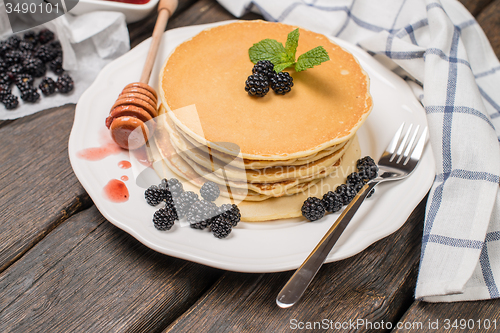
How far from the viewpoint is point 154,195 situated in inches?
52.7

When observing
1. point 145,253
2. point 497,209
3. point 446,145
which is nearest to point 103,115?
point 145,253

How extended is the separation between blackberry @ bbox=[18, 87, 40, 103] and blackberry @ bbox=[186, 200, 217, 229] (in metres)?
1.07

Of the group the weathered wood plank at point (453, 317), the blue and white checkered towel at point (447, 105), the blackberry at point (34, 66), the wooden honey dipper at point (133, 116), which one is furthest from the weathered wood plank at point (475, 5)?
the blackberry at point (34, 66)

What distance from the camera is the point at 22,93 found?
5.82ft

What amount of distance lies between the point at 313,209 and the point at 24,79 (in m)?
1.52

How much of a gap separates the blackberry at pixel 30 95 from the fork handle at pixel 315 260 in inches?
58.8

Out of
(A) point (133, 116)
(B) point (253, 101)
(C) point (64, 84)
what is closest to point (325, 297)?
(B) point (253, 101)

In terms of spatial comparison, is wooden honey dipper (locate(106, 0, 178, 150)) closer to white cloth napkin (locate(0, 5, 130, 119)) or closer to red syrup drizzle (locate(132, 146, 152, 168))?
red syrup drizzle (locate(132, 146, 152, 168))

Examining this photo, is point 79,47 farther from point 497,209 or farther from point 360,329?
point 497,209

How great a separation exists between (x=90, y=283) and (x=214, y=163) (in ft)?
1.99

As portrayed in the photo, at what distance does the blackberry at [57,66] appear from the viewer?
1941 mm

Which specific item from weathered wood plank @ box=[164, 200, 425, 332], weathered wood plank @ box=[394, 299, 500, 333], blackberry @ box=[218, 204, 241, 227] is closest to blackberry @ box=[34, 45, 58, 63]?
blackberry @ box=[218, 204, 241, 227]

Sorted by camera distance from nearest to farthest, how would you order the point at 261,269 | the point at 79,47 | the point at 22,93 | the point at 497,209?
the point at 261,269 → the point at 497,209 → the point at 22,93 → the point at 79,47

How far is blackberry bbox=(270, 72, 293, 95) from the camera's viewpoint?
1.47 metres
